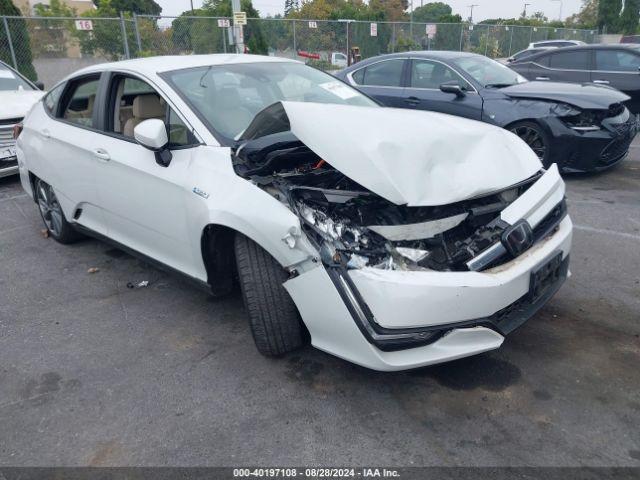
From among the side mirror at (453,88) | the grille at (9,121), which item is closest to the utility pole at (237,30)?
the grille at (9,121)

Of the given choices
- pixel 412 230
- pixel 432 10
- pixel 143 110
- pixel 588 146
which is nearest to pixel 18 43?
pixel 143 110

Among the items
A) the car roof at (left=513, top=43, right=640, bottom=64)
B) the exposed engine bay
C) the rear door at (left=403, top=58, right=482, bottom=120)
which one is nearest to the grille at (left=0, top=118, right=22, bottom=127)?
the rear door at (left=403, top=58, right=482, bottom=120)

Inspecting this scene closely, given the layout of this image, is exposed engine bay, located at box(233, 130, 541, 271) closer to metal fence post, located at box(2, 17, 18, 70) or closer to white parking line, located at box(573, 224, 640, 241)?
white parking line, located at box(573, 224, 640, 241)

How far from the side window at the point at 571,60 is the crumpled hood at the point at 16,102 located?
883cm

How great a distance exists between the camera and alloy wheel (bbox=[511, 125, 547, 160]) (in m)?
6.31

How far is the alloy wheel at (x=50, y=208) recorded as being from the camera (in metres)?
4.86

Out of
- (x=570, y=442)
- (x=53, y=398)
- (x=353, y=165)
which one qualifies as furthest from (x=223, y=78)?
(x=570, y=442)

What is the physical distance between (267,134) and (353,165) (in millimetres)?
753

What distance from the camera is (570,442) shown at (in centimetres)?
237

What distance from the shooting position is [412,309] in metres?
2.35

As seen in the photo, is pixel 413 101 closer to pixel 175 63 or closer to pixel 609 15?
pixel 175 63

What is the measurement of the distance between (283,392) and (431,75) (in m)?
5.76

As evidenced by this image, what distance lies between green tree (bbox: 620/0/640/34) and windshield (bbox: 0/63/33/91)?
46.1 m

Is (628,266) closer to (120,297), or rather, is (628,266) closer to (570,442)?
(570,442)
